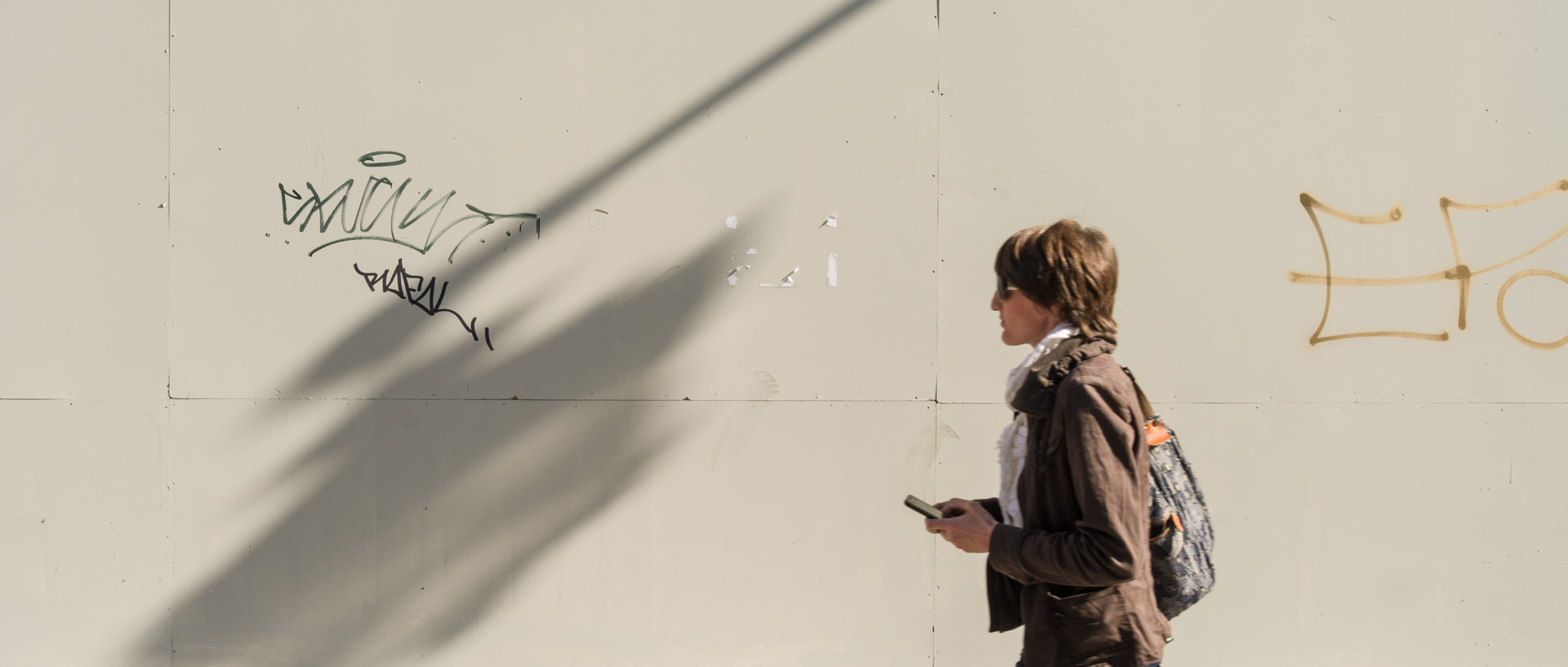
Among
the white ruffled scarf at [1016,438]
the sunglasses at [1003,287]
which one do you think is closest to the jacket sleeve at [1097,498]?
the white ruffled scarf at [1016,438]

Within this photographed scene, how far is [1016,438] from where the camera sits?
5.77ft

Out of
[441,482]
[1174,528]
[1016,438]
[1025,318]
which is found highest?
[1025,318]

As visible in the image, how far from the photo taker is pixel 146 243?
298cm

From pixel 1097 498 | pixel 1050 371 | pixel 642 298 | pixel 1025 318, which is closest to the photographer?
pixel 1097 498

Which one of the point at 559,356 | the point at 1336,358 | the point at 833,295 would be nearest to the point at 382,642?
the point at 559,356

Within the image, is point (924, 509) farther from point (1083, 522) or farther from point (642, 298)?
point (642, 298)

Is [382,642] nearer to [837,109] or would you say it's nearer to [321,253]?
[321,253]

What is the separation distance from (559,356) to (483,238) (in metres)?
0.43

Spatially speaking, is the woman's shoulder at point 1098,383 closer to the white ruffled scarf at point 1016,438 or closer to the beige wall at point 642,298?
the white ruffled scarf at point 1016,438

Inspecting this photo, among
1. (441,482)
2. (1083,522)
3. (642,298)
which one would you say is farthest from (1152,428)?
(441,482)

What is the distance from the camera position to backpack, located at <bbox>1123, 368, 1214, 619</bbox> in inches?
65.4

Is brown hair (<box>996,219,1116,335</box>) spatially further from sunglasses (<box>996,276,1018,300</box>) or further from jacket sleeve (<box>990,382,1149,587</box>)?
jacket sleeve (<box>990,382,1149,587</box>)

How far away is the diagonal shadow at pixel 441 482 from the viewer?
3.00 metres

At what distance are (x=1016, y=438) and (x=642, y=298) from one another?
60.7 inches
